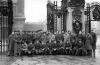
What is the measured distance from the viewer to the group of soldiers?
52.4ft

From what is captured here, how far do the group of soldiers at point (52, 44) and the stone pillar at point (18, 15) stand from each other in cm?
618

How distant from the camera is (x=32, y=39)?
16.8m

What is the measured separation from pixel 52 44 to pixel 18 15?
8.31 metres

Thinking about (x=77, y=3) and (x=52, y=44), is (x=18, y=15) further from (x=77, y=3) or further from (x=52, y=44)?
(x=52, y=44)

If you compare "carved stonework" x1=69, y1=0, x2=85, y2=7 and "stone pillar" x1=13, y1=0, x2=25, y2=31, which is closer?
"carved stonework" x1=69, y1=0, x2=85, y2=7

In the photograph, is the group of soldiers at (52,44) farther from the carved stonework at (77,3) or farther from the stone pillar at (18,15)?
the stone pillar at (18,15)

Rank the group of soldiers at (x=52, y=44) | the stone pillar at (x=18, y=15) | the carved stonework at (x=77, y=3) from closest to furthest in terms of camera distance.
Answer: the group of soldiers at (x=52, y=44) → the carved stonework at (x=77, y=3) → the stone pillar at (x=18, y=15)

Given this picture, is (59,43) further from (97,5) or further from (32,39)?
(97,5)

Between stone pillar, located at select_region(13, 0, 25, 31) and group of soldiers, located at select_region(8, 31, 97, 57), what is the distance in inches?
243

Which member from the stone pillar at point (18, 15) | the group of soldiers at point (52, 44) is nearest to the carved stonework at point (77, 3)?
the group of soldiers at point (52, 44)

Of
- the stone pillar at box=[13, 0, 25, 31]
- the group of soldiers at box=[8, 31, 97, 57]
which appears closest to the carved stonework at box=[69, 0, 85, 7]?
the group of soldiers at box=[8, 31, 97, 57]

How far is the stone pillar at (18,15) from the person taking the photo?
22.9m

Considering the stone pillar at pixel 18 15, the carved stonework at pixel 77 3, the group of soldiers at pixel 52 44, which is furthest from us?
the stone pillar at pixel 18 15

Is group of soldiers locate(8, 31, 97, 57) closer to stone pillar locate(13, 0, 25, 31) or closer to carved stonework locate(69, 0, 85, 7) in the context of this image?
carved stonework locate(69, 0, 85, 7)
